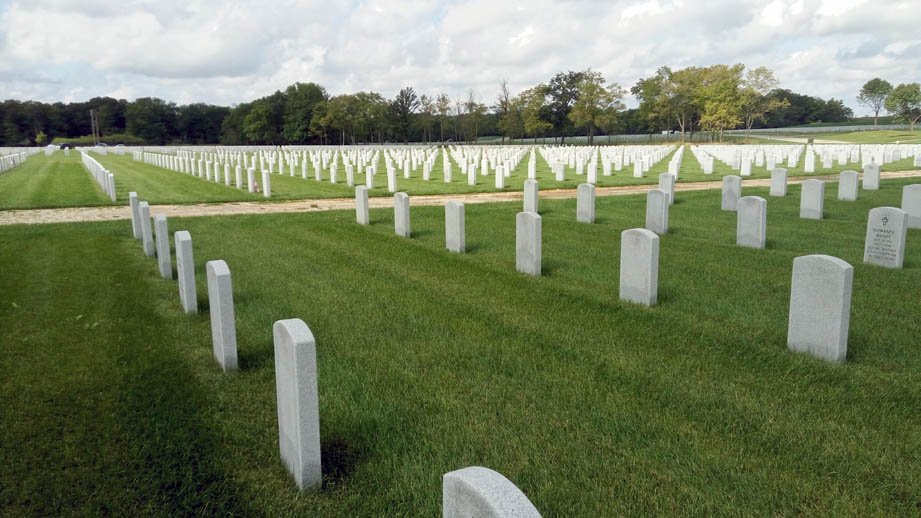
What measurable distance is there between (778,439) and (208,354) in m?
4.49

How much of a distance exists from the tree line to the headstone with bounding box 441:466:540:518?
85.1 metres

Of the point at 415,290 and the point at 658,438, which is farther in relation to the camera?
the point at 415,290

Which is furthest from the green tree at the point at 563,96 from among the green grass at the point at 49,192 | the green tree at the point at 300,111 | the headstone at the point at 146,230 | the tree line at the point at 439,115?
the headstone at the point at 146,230

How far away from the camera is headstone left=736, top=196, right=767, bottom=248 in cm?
1018

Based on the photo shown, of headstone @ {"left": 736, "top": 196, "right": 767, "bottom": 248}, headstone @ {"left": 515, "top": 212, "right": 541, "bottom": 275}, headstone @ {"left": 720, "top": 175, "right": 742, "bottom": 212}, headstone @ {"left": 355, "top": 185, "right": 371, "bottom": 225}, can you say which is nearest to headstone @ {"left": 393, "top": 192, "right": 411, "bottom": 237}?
headstone @ {"left": 355, "top": 185, "right": 371, "bottom": 225}

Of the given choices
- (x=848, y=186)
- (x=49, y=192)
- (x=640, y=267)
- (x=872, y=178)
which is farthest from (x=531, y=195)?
(x=49, y=192)

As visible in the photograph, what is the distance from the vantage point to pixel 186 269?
265 inches

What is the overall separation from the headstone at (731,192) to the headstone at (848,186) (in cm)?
359

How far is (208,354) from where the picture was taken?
571 cm

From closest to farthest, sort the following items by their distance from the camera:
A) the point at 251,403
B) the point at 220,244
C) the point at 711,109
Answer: the point at 251,403
the point at 220,244
the point at 711,109

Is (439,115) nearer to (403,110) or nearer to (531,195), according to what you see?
(403,110)

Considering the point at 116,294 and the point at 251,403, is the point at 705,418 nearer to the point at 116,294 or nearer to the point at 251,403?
the point at 251,403

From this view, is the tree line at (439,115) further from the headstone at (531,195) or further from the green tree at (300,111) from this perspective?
the headstone at (531,195)

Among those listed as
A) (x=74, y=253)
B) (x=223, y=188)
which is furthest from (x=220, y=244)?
(x=223, y=188)
